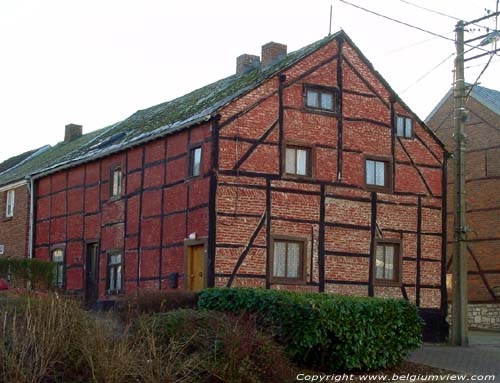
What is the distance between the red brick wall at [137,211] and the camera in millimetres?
22078

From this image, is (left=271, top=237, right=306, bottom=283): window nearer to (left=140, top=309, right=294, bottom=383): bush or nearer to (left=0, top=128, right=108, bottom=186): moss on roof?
(left=140, top=309, right=294, bottom=383): bush

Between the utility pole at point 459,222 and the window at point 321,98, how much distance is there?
3798 millimetres

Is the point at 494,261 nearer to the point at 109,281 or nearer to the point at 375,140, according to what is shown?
the point at 375,140

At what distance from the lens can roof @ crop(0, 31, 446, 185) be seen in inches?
880

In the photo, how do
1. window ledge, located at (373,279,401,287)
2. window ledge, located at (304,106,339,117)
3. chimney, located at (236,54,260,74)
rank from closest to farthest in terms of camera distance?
1. window ledge, located at (304,106,339,117)
2. window ledge, located at (373,279,401,287)
3. chimney, located at (236,54,260,74)

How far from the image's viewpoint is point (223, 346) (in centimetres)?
1205

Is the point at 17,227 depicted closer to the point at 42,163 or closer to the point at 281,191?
the point at 42,163

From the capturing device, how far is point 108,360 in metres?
10.8

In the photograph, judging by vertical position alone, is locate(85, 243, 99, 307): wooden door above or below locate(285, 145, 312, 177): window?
below

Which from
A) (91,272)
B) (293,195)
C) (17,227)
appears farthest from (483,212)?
(17,227)

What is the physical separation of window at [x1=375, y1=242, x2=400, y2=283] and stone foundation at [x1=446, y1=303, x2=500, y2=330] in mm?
5755

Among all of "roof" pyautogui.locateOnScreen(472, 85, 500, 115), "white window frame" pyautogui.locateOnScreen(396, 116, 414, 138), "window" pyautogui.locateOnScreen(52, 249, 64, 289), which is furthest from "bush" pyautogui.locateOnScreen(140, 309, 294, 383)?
"roof" pyautogui.locateOnScreen(472, 85, 500, 115)

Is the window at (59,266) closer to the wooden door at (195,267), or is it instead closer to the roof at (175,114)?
the roof at (175,114)

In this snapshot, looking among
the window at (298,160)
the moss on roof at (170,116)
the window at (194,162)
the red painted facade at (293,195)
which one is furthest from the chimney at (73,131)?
the window at (298,160)
